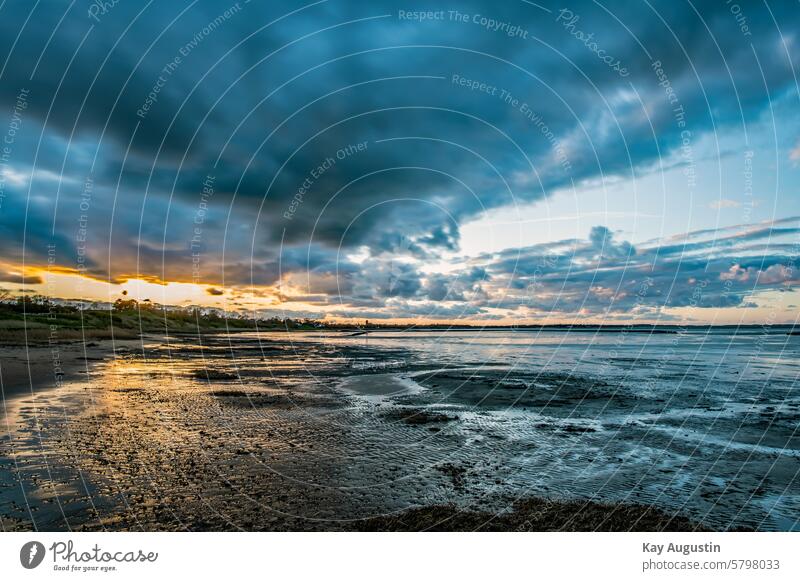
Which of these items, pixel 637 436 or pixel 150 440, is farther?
pixel 637 436

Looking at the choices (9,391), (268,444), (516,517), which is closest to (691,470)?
(516,517)

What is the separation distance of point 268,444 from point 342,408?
7.73 m

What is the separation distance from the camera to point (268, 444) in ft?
56.2

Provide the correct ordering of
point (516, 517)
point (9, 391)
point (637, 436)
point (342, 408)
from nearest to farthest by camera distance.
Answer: point (516, 517) → point (637, 436) → point (342, 408) → point (9, 391)

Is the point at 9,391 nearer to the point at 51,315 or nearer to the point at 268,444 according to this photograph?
the point at 268,444

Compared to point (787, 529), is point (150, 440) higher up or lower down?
higher up
